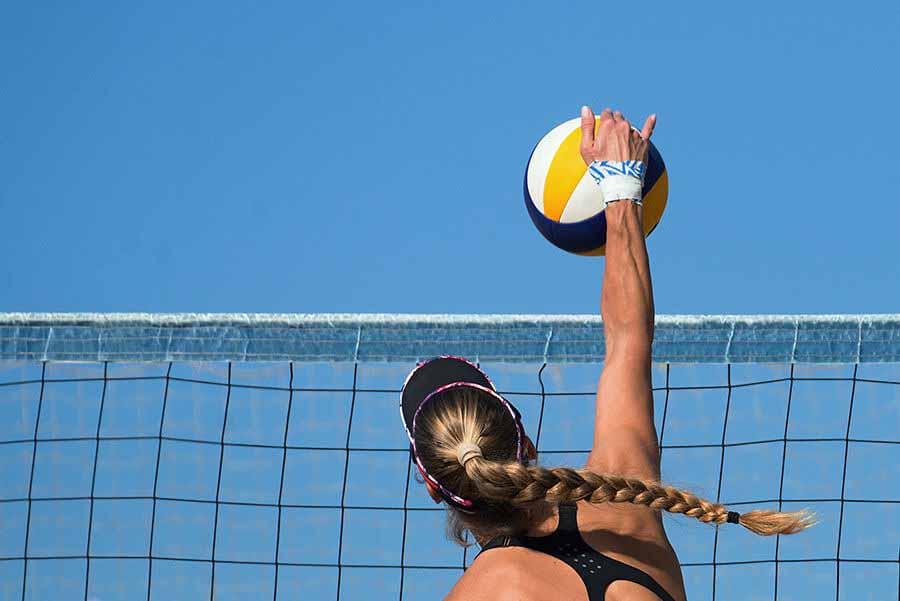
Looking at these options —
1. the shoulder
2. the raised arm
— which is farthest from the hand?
the shoulder

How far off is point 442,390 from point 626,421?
419 millimetres

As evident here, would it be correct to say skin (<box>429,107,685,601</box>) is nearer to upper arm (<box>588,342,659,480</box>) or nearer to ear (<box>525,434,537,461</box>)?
upper arm (<box>588,342,659,480</box>)

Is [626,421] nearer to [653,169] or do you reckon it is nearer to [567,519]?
[567,519]

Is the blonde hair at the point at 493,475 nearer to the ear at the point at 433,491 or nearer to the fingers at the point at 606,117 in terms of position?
the ear at the point at 433,491

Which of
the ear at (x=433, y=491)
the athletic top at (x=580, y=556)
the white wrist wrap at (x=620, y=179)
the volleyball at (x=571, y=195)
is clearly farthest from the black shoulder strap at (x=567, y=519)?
the volleyball at (x=571, y=195)

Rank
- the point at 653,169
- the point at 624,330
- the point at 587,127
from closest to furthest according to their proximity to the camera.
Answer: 1. the point at 624,330
2. the point at 587,127
3. the point at 653,169

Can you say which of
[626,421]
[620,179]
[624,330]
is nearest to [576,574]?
[626,421]

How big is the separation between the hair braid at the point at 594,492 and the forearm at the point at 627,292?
36cm

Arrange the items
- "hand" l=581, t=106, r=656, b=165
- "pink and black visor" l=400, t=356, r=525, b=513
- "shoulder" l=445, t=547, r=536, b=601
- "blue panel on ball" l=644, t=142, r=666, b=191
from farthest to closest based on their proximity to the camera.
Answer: "blue panel on ball" l=644, t=142, r=666, b=191 → "hand" l=581, t=106, r=656, b=165 → "pink and black visor" l=400, t=356, r=525, b=513 → "shoulder" l=445, t=547, r=536, b=601

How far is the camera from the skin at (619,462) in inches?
81.2

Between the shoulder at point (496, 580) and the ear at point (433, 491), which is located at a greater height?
the ear at point (433, 491)

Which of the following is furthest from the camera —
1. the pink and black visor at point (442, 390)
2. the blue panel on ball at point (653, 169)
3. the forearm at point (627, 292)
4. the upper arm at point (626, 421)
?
the blue panel on ball at point (653, 169)

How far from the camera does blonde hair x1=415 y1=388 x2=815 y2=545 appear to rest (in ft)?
6.75

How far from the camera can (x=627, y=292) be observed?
102 inches
